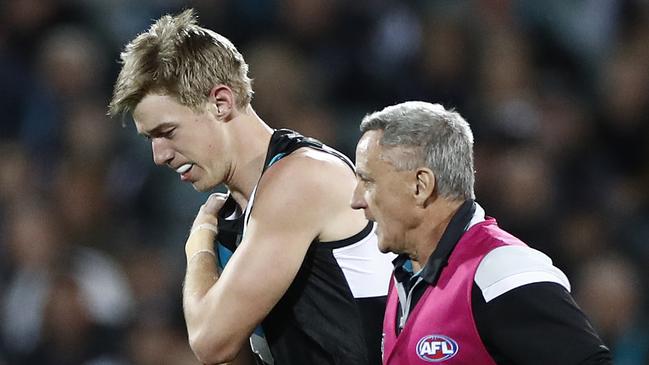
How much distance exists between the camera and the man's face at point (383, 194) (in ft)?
10.1

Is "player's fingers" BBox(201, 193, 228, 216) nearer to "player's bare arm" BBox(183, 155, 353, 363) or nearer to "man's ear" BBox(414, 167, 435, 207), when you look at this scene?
"player's bare arm" BBox(183, 155, 353, 363)

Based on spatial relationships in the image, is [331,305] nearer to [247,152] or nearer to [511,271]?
[247,152]

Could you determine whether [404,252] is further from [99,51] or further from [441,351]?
[99,51]

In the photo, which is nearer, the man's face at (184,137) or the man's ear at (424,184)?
the man's ear at (424,184)

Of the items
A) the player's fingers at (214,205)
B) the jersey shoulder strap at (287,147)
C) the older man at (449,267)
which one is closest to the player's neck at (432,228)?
the older man at (449,267)

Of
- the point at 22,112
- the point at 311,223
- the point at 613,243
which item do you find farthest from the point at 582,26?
the point at 311,223

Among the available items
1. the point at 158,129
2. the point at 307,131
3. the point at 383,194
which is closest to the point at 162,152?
the point at 158,129

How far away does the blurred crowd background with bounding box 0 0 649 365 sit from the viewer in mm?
6613

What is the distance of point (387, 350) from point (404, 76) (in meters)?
4.40

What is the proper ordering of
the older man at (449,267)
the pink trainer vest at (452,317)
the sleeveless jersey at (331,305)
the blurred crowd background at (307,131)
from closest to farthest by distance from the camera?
1. the older man at (449,267)
2. the pink trainer vest at (452,317)
3. the sleeveless jersey at (331,305)
4. the blurred crowd background at (307,131)

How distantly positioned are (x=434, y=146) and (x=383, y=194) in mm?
185

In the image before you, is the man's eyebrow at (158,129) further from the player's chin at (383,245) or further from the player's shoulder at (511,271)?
the player's shoulder at (511,271)

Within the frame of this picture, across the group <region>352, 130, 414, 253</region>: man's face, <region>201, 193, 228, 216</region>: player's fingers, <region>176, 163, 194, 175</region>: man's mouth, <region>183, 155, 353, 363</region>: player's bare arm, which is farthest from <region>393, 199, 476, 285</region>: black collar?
<region>201, 193, 228, 216</region>: player's fingers

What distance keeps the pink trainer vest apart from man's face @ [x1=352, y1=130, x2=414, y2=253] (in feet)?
0.57
